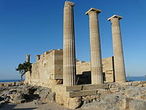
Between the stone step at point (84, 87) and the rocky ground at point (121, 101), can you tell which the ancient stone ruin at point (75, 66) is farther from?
the rocky ground at point (121, 101)

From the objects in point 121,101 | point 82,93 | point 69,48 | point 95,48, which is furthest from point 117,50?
point 121,101

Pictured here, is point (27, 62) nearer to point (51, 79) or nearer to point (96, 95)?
point (51, 79)

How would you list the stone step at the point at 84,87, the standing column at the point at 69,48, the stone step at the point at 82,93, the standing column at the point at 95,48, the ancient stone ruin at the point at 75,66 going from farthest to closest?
the standing column at the point at 95,48 → the standing column at the point at 69,48 → the ancient stone ruin at the point at 75,66 → the stone step at the point at 84,87 → the stone step at the point at 82,93

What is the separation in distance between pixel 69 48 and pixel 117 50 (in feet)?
19.6

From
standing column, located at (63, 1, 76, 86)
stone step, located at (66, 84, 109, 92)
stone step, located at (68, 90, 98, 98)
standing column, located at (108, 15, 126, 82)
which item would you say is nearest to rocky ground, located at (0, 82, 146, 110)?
stone step, located at (68, 90, 98, 98)

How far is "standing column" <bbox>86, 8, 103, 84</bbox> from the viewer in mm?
13609

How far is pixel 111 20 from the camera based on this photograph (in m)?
16.8

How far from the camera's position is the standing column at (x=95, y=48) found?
13609 mm

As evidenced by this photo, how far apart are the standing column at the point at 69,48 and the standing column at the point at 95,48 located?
6.80 feet

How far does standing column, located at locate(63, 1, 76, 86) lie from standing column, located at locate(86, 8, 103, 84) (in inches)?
81.6

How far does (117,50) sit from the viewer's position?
16.1m

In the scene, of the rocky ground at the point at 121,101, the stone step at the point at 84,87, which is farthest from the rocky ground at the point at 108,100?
the stone step at the point at 84,87

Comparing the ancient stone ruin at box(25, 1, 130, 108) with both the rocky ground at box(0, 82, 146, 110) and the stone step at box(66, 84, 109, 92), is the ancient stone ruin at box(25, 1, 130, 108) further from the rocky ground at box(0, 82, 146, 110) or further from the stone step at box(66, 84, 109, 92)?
the rocky ground at box(0, 82, 146, 110)

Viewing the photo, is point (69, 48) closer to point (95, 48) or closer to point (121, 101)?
point (95, 48)
